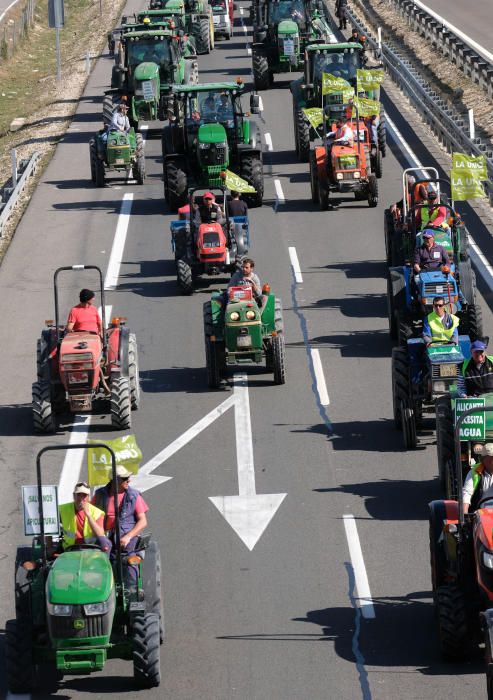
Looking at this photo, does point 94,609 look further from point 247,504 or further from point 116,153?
point 116,153

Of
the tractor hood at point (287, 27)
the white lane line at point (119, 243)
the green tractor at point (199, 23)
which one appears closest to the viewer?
the white lane line at point (119, 243)

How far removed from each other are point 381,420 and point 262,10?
3253 cm

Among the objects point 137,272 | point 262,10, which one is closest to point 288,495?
point 137,272

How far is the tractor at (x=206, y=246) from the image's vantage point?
31.3m

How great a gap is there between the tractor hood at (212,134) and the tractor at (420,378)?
15.4 m

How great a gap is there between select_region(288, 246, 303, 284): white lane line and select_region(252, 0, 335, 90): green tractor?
17534 mm

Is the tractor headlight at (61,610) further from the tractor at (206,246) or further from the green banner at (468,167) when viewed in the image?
the green banner at (468,167)

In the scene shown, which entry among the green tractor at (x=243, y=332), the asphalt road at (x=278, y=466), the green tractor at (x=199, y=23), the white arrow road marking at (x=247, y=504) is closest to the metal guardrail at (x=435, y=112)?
the asphalt road at (x=278, y=466)

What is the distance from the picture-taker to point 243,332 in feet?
84.1

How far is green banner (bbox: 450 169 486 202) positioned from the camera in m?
30.2

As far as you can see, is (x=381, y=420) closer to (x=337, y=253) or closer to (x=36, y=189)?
(x=337, y=253)

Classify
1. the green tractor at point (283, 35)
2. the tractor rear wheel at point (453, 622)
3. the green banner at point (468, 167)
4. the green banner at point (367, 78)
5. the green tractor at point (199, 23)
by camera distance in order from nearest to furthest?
1. the tractor rear wheel at point (453, 622)
2. the green banner at point (468, 167)
3. the green banner at point (367, 78)
4. the green tractor at point (283, 35)
5. the green tractor at point (199, 23)

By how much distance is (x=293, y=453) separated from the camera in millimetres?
23234

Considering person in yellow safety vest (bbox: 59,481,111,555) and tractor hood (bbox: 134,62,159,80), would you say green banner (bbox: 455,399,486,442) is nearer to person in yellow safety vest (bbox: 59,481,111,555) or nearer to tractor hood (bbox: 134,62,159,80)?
person in yellow safety vest (bbox: 59,481,111,555)
